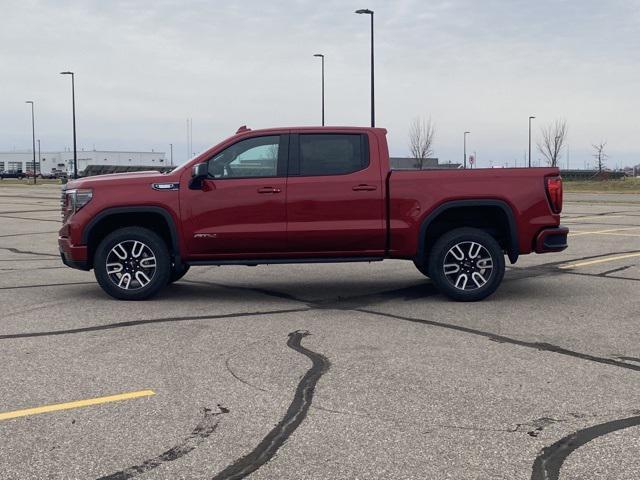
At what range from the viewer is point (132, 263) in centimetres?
Answer: 920

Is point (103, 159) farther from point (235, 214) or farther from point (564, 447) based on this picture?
point (564, 447)

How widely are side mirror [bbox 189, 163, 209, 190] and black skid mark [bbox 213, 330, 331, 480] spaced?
3.19m

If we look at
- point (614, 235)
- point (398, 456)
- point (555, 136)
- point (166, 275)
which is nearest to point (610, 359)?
point (398, 456)

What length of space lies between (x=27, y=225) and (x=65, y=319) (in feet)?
48.1

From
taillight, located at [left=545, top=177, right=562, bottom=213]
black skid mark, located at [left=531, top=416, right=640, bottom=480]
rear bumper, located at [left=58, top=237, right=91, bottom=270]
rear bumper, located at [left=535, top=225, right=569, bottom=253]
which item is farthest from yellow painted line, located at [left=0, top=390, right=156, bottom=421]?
taillight, located at [left=545, top=177, right=562, bottom=213]

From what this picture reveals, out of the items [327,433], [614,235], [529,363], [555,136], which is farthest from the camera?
[555,136]

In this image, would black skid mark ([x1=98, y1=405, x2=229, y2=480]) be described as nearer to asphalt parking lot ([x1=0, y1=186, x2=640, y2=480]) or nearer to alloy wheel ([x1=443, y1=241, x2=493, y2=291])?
asphalt parking lot ([x1=0, y1=186, x2=640, y2=480])

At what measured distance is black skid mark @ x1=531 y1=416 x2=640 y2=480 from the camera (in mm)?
3938

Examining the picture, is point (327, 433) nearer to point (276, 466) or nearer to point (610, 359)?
point (276, 466)

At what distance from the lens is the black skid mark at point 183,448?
395 centimetres

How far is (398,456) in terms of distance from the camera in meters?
4.14

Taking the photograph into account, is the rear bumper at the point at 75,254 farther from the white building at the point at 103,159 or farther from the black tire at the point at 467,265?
the white building at the point at 103,159

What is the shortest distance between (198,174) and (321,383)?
4.06 m

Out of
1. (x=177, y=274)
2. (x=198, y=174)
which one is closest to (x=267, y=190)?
(x=198, y=174)
